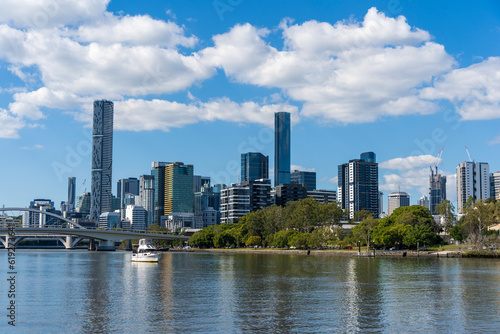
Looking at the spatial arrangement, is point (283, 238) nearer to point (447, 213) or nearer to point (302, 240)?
point (302, 240)

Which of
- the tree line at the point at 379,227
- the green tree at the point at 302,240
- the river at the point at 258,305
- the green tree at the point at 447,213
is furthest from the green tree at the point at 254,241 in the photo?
the river at the point at 258,305

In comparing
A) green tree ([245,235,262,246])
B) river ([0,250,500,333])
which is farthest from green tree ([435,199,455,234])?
river ([0,250,500,333])

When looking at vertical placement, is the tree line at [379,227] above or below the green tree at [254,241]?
above

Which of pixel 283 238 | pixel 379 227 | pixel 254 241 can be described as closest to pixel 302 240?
pixel 283 238

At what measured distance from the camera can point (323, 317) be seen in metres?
40.3

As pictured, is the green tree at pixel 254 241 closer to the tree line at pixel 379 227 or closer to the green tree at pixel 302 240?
A: the tree line at pixel 379 227

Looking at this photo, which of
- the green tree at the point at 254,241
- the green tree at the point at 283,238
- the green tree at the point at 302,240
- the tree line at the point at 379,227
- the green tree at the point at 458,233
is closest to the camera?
the tree line at the point at 379,227

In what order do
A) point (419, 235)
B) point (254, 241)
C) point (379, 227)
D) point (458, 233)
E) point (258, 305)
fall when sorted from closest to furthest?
point (258, 305)
point (419, 235)
point (458, 233)
point (379, 227)
point (254, 241)

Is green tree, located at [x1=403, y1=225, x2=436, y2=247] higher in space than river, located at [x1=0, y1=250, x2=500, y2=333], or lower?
higher

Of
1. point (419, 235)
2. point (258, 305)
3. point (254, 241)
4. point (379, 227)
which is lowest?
point (254, 241)

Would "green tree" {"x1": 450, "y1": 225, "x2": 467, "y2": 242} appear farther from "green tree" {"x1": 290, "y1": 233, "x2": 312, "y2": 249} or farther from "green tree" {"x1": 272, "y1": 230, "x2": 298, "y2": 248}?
"green tree" {"x1": 272, "y1": 230, "x2": 298, "y2": 248}

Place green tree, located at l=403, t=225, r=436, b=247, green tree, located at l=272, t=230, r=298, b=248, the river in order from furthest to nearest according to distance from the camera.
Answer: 1. green tree, located at l=272, t=230, r=298, b=248
2. green tree, located at l=403, t=225, r=436, b=247
3. the river

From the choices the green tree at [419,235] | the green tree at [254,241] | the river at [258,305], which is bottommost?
the green tree at [254,241]

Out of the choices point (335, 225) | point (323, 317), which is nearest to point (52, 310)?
point (323, 317)
